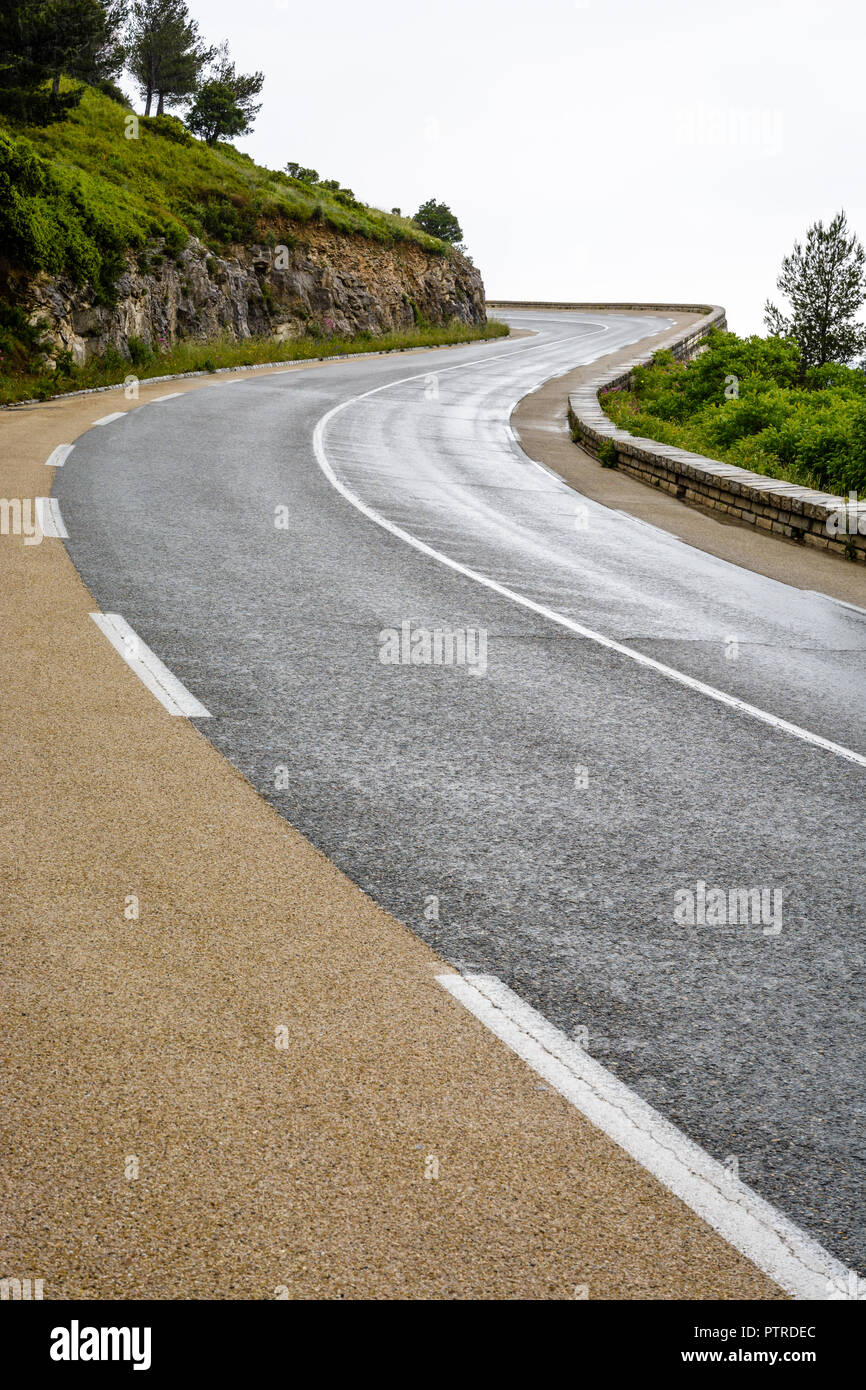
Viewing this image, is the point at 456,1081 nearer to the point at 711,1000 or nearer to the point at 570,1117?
the point at 570,1117

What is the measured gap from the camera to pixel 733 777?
625 centimetres

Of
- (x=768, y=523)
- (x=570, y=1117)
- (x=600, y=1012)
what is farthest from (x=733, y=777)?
(x=768, y=523)

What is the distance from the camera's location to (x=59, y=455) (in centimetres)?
1573

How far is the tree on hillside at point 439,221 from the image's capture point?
77500mm

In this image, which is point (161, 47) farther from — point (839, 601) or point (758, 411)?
point (839, 601)

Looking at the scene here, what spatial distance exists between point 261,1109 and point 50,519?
9.29 meters

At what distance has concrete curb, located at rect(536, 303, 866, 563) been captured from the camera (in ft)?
44.3

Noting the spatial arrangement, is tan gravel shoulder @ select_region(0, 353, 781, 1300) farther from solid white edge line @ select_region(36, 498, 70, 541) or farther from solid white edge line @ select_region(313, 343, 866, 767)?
solid white edge line @ select_region(36, 498, 70, 541)

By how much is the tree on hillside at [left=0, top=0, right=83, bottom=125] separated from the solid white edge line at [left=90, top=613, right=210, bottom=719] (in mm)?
30219

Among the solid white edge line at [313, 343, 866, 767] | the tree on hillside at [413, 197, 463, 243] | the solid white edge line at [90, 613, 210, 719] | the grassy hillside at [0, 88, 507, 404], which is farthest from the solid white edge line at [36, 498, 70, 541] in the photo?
the tree on hillside at [413, 197, 463, 243]

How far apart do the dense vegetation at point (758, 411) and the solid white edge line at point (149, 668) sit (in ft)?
42.3

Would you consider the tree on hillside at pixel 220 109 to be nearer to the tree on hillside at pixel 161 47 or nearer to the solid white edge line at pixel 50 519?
the tree on hillside at pixel 161 47

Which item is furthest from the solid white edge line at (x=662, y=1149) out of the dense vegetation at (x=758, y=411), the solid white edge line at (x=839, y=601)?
the dense vegetation at (x=758, y=411)
